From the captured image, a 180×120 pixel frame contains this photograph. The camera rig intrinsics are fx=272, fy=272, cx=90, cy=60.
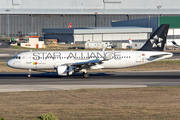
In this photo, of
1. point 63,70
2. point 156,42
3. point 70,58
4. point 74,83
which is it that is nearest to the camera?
point 74,83

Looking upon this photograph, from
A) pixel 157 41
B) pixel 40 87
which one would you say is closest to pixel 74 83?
pixel 40 87

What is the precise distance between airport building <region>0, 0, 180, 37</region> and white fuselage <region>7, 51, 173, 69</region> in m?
109

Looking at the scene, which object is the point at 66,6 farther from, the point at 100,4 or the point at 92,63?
the point at 92,63

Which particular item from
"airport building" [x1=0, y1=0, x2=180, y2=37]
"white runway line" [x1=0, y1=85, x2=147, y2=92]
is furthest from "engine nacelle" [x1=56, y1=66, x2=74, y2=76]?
"airport building" [x1=0, y1=0, x2=180, y2=37]

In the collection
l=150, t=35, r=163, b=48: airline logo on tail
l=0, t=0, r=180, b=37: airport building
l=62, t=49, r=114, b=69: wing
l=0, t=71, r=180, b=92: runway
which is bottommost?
l=0, t=71, r=180, b=92: runway

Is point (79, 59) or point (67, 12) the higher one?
point (67, 12)

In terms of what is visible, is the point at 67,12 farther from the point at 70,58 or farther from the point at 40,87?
the point at 40,87

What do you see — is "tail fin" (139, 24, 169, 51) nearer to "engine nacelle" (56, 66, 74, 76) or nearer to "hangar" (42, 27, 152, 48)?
"engine nacelle" (56, 66, 74, 76)

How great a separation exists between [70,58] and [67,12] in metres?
111

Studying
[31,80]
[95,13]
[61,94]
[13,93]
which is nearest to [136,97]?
[61,94]

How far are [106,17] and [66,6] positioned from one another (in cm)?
2318

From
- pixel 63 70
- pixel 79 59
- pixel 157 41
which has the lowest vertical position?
pixel 63 70

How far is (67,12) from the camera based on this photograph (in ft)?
486

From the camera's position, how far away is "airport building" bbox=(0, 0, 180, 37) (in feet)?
482
